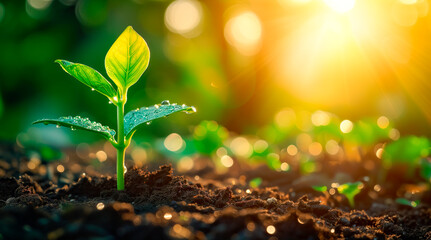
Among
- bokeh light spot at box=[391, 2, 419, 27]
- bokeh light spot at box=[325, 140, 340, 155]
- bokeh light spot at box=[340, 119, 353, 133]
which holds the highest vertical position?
bokeh light spot at box=[391, 2, 419, 27]

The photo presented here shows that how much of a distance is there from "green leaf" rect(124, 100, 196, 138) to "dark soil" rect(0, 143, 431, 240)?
27 centimetres

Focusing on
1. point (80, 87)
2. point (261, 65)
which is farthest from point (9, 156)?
point (261, 65)

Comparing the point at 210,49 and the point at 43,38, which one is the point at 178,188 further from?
the point at 43,38

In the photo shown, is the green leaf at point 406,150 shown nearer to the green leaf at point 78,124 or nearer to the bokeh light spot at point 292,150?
the bokeh light spot at point 292,150

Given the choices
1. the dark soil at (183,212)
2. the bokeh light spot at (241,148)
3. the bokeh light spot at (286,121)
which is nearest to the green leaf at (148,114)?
the dark soil at (183,212)

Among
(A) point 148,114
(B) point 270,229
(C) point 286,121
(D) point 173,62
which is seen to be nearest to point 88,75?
(A) point 148,114

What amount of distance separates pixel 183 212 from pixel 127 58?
59cm

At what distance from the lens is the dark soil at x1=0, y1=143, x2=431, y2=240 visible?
42.3 inches

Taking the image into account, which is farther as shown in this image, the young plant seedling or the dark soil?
the young plant seedling

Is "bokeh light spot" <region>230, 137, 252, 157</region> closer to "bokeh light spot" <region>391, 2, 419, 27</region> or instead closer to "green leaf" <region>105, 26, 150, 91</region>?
"green leaf" <region>105, 26, 150, 91</region>

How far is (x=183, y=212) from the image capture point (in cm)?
128

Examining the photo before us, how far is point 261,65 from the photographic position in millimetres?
5742

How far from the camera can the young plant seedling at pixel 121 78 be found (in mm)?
1348

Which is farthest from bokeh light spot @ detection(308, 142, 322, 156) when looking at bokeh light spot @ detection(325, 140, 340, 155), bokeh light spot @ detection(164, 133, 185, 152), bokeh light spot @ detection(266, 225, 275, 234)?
bokeh light spot @ detection(266, 225, 275, 234)
